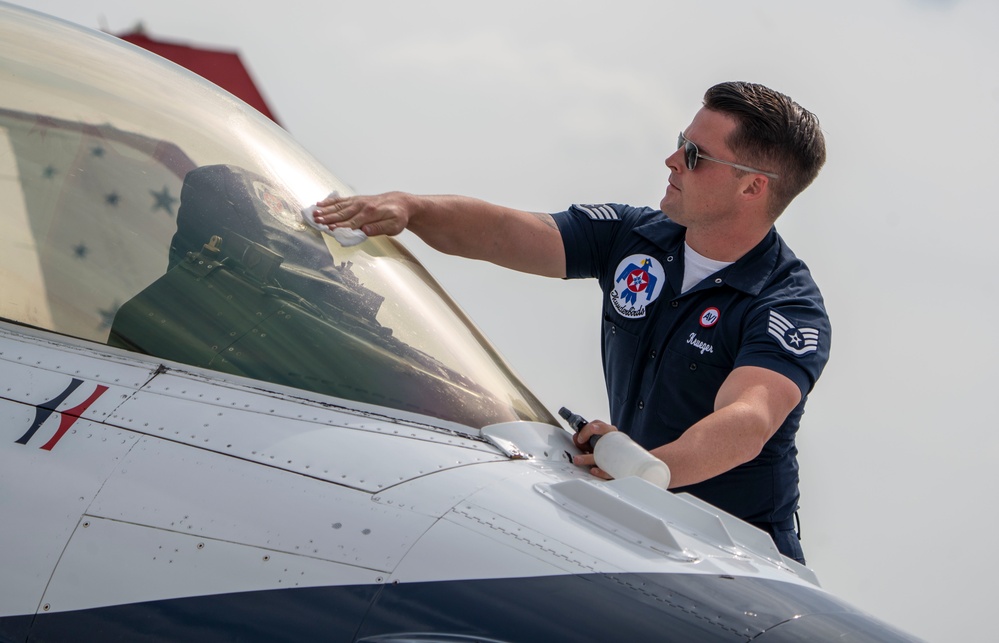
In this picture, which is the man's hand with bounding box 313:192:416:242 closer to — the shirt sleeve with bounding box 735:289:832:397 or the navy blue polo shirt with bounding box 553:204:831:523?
the navy blue polo shirt with bounding box 553:204:831:523

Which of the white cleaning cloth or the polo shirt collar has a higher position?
the polo shirt collar

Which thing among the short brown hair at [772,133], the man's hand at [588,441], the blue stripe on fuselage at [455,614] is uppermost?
the short brown hair at [772,133]

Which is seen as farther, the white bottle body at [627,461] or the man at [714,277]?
the man at [714,277]

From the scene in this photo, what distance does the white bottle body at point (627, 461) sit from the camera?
251 cm

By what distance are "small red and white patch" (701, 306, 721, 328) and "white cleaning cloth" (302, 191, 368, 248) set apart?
3.82 feet

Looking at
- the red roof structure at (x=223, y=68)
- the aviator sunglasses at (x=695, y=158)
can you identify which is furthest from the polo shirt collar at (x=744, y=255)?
the red roof structure at (x=223, y=68)

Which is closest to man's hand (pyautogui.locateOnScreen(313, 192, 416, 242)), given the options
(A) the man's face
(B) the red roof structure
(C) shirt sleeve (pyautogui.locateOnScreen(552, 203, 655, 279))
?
(C) shirt sleeve (pyautogui.locateOnScreen(552, 203, 655, 279))

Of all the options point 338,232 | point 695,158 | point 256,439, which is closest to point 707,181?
point 695,158

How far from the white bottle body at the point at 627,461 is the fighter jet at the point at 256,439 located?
0.08 meters

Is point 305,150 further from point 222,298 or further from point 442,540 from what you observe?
point 442,540

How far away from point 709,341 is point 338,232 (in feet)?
4.09

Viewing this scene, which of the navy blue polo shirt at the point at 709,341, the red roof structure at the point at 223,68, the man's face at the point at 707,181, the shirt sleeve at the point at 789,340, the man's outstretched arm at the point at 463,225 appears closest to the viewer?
the man's outstretched arm at the point at 463,225

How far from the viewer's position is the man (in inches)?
130

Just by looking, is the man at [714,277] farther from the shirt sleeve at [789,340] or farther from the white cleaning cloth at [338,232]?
the white cleaning cloth at [338,232]
